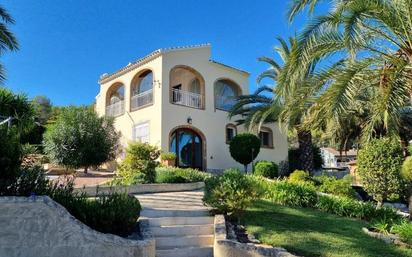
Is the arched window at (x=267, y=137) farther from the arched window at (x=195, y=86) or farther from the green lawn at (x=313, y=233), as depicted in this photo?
the green lawn at (x=313, y=233)

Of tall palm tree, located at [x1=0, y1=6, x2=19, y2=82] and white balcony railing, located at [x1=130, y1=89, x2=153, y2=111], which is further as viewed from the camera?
white balcony railing, located at [x1=130, y1=89, x2=153, y2=111]

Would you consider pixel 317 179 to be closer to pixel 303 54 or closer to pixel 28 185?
pixel 303 54

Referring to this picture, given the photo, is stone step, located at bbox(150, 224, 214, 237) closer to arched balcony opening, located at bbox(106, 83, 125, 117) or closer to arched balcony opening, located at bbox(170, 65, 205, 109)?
arched balcony opening, located at bbox(170, 65, 205, 109)

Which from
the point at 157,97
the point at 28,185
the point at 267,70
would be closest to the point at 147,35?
the point at 157,97

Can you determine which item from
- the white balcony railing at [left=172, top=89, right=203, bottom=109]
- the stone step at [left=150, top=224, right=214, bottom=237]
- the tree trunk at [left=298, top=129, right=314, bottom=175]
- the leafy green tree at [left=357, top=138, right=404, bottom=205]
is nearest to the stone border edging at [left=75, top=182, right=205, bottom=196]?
the stone step at [left=150, top=224, right=214, bottom=237]

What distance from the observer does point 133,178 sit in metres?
15.3

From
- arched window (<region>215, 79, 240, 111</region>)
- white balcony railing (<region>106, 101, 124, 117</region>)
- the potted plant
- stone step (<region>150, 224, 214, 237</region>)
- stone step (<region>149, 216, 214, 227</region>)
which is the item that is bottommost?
stone step (<region>150, 224, 214, 237</region>)

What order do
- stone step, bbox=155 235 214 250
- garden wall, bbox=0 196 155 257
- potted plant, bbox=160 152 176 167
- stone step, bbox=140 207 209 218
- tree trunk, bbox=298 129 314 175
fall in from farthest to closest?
tree trunk, bbox=298 129 314 175
potted plant, bbox=160 152 176 167
stone step, bbox=140 207 209 218
stone step, bbox=155 235 214 250
garden wall, bbox=0 196 155 257

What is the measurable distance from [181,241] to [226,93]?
1951cm

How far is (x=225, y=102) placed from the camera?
2652 cm

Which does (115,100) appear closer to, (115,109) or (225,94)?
(115,109)

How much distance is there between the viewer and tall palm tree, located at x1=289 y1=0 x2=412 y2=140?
9.73 meters

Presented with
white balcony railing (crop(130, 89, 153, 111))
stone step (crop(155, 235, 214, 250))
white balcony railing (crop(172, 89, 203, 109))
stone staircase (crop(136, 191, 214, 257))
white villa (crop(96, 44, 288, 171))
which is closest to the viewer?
stone staircase (crop(136, 191, 214, 257))

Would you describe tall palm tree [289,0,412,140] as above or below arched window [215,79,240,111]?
below
